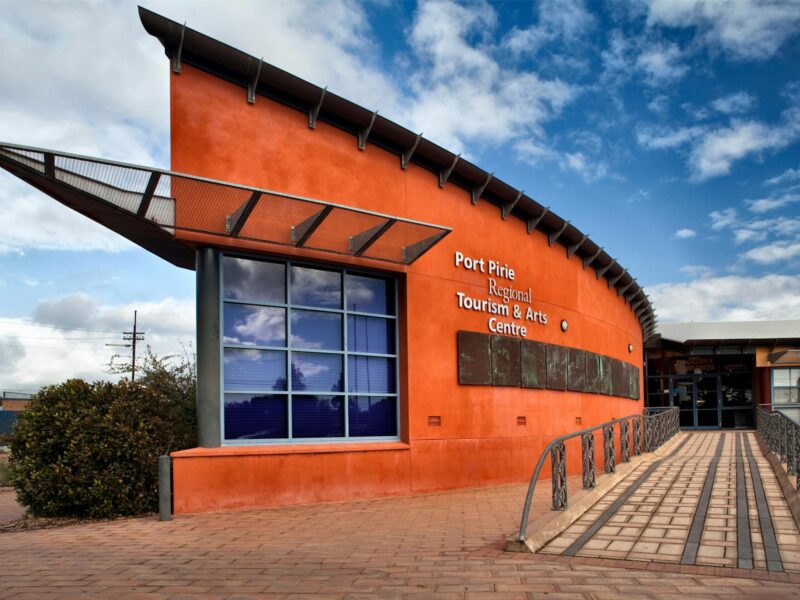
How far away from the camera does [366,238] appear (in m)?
9.64

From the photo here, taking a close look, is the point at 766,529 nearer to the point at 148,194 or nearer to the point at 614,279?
the point at 148,194

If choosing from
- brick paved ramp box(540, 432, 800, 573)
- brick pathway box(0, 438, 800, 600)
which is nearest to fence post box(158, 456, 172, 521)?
brick pathway box(0, 438, 800, 600)

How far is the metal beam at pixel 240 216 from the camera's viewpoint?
8.03 metres

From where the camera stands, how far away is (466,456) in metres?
11.3

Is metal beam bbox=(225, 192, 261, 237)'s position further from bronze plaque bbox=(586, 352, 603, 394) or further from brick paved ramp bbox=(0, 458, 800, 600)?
bronze plaque bbox=(586, 352, 603, 394)

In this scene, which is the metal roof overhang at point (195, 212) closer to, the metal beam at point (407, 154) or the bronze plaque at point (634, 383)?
the metal beam at point (407, 154)

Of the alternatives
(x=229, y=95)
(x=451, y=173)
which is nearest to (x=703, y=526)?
(x=451, y=173)

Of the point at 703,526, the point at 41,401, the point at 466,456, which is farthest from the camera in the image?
the point at 466,456

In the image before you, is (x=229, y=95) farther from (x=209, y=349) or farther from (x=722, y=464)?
(x=722, y=464)

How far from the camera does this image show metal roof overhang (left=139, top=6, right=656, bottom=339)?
8.57 m

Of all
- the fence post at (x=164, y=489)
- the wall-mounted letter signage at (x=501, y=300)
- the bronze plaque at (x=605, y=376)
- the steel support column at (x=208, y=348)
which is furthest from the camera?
the bronze plaque at (x=605, y=376)

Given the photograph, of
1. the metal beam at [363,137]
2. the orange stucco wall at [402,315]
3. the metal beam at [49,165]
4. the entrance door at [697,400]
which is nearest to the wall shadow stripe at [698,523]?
the orange stucco wall at [402,315]

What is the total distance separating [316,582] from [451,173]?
8.16 metres

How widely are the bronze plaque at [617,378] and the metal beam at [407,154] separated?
9.86 metres
